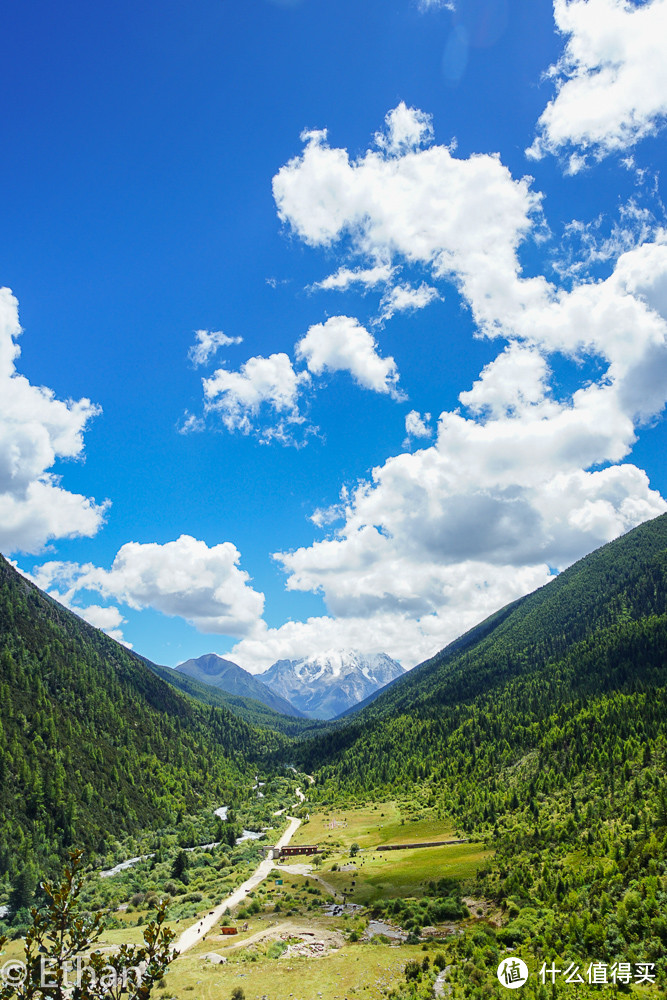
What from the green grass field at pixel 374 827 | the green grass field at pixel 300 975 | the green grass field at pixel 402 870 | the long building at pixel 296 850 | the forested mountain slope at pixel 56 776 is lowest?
the green grass field at pixel 374 827

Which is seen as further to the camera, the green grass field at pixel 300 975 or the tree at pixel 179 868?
the tree at pixel 179 868

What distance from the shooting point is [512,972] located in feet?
167

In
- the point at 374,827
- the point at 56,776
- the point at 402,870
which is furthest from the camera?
the point at 374,827

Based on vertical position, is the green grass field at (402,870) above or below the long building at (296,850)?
above

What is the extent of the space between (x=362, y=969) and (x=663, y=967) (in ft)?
109

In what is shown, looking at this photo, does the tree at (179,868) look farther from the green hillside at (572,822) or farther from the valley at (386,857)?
the green hillside at (572,822)

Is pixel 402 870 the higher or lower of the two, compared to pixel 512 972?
lower

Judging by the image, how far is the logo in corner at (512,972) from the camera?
160 feet

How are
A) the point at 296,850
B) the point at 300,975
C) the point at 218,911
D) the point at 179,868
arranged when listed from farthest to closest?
1. the point at 296,850
2. the point at 179,868
3. the point at 218,911
4. the point at 300,975

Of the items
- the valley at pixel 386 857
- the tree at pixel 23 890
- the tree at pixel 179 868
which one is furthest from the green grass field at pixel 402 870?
the tree at pixel 23 890

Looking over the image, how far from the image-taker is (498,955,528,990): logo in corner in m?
48.7

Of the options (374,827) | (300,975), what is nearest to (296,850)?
(374,827)

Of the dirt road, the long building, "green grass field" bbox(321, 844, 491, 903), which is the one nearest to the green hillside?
"green grass field" bbox(321, 844, 491, 903)

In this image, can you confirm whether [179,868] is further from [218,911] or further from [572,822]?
[572,822]
